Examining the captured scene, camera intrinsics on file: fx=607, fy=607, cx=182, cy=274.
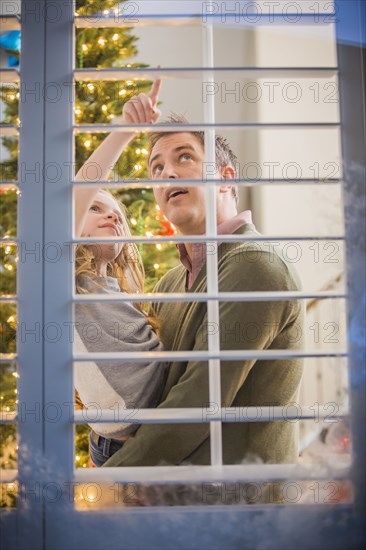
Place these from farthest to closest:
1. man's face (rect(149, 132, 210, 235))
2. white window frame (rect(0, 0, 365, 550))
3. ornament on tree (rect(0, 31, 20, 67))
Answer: ornament on tree (rect(0, 31, 20, 67))
man's face (rect(149, 132, 210, 235))
white window frame (rect(0, 0, 365, 550))

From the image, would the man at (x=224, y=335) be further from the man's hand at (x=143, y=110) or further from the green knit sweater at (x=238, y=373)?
the man's hand at (x=143, y=110)

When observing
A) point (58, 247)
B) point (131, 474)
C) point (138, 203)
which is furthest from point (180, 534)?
point (138, 203)

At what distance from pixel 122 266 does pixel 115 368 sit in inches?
11.6

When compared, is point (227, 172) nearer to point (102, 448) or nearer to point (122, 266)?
point (122, 266)

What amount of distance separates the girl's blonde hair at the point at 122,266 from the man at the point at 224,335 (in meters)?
0.10

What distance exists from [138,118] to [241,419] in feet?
2.51

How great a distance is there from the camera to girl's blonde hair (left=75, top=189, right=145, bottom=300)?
1.64 m

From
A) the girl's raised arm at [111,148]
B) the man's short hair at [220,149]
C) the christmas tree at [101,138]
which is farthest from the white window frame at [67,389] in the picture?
the christmas tree at [101,138]

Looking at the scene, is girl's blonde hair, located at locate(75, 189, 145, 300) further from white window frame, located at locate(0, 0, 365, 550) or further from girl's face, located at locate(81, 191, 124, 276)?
white window frame, located at locate(0, 0, 365, 550)

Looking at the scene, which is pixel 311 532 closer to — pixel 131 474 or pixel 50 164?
pixel 131 474

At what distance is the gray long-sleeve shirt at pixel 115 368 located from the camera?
1.57 metres

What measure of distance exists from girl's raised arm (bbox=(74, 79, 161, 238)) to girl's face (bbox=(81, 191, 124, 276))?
127mm

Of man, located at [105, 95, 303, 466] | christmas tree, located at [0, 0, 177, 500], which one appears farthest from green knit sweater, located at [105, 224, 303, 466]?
christmas tree, located at [0, 0, 177, 500]

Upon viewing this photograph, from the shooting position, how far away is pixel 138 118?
150cm
